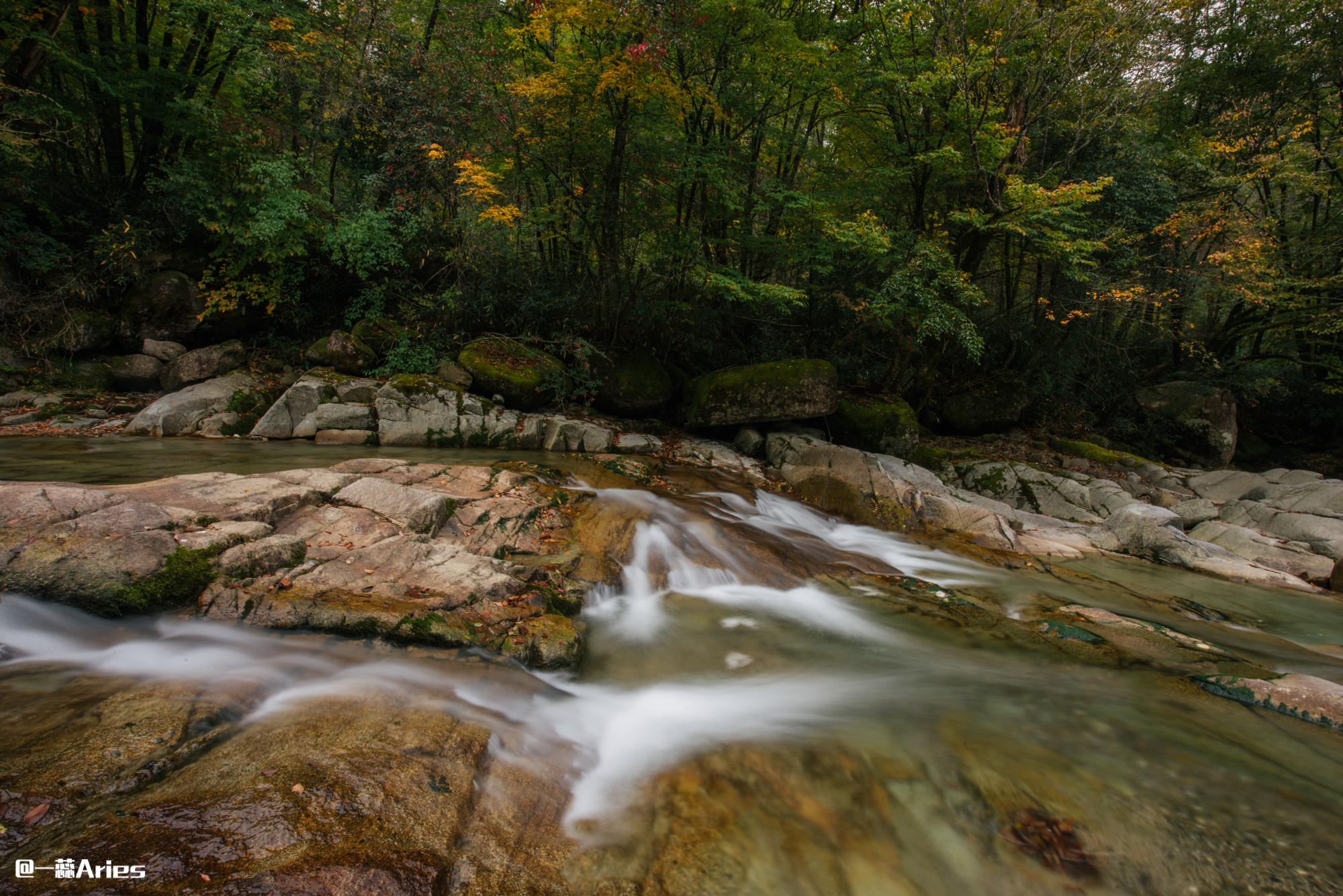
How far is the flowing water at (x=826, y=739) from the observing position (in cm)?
245

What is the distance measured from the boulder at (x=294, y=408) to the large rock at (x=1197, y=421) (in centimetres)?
2027

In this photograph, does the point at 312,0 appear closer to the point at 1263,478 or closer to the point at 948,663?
the point at 948,663

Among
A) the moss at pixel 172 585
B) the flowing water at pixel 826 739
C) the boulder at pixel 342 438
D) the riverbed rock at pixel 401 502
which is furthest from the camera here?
the boulder at pixel 342 438

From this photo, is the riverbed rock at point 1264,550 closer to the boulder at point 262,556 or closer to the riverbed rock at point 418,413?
the boulder at point 262,556

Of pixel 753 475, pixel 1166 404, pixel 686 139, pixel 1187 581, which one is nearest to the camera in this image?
pixel 1187 581

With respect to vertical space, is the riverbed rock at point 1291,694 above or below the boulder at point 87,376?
below

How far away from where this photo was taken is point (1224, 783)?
3.06 m

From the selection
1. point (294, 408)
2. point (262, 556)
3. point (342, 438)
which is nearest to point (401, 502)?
point (262, 556)

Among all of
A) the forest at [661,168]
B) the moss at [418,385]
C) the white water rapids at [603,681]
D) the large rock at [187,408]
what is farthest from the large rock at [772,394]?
the large rock at [187,408]

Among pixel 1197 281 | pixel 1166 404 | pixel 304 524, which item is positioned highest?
pixel 1197 281

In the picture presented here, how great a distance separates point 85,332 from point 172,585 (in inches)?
380

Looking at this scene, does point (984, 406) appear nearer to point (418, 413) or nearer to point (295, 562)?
point (418, 413)

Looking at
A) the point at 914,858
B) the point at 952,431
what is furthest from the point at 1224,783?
the point at 952,431

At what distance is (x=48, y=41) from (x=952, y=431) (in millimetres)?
19439
